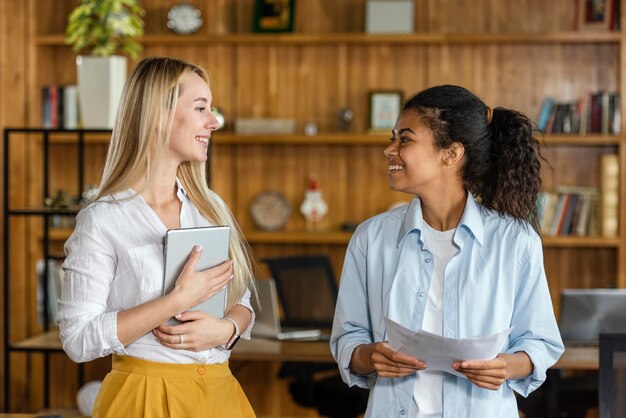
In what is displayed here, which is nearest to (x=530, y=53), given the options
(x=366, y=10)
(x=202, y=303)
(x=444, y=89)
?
(x=366, y=10)

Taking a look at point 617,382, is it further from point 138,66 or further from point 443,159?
point 138,66

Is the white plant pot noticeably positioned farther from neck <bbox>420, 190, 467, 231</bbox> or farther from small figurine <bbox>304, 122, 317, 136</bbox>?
neck <bbox>420, 190, 467, 231</bbox>

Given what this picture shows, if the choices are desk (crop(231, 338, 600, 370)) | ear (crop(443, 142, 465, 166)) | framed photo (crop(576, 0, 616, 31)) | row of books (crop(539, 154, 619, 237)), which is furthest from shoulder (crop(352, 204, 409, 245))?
framed photo (crop(576, 0, 616, 31))

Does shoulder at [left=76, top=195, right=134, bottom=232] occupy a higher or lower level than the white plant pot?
lower

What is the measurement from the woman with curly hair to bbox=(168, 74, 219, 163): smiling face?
0.39 metres

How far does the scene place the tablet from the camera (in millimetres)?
1815

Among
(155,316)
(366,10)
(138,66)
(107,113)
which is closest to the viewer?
(155,316)

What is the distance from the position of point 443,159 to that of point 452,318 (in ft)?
1.10

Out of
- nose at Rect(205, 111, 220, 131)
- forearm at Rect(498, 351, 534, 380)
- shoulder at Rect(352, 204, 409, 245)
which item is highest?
nose at Rect(205, 111, 220, 131)

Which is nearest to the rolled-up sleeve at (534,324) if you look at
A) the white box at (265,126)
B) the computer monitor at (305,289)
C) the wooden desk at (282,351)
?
the wooden desk at (282,351)

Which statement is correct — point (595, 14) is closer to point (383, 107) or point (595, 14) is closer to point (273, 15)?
point (383, 107)

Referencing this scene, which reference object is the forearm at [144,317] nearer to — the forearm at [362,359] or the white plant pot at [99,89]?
the forearm at [362,359]

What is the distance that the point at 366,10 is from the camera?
16.0 ft

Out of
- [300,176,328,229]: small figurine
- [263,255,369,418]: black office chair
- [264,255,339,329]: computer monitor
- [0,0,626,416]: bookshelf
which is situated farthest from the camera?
[300,176,328,229]: small figurine
